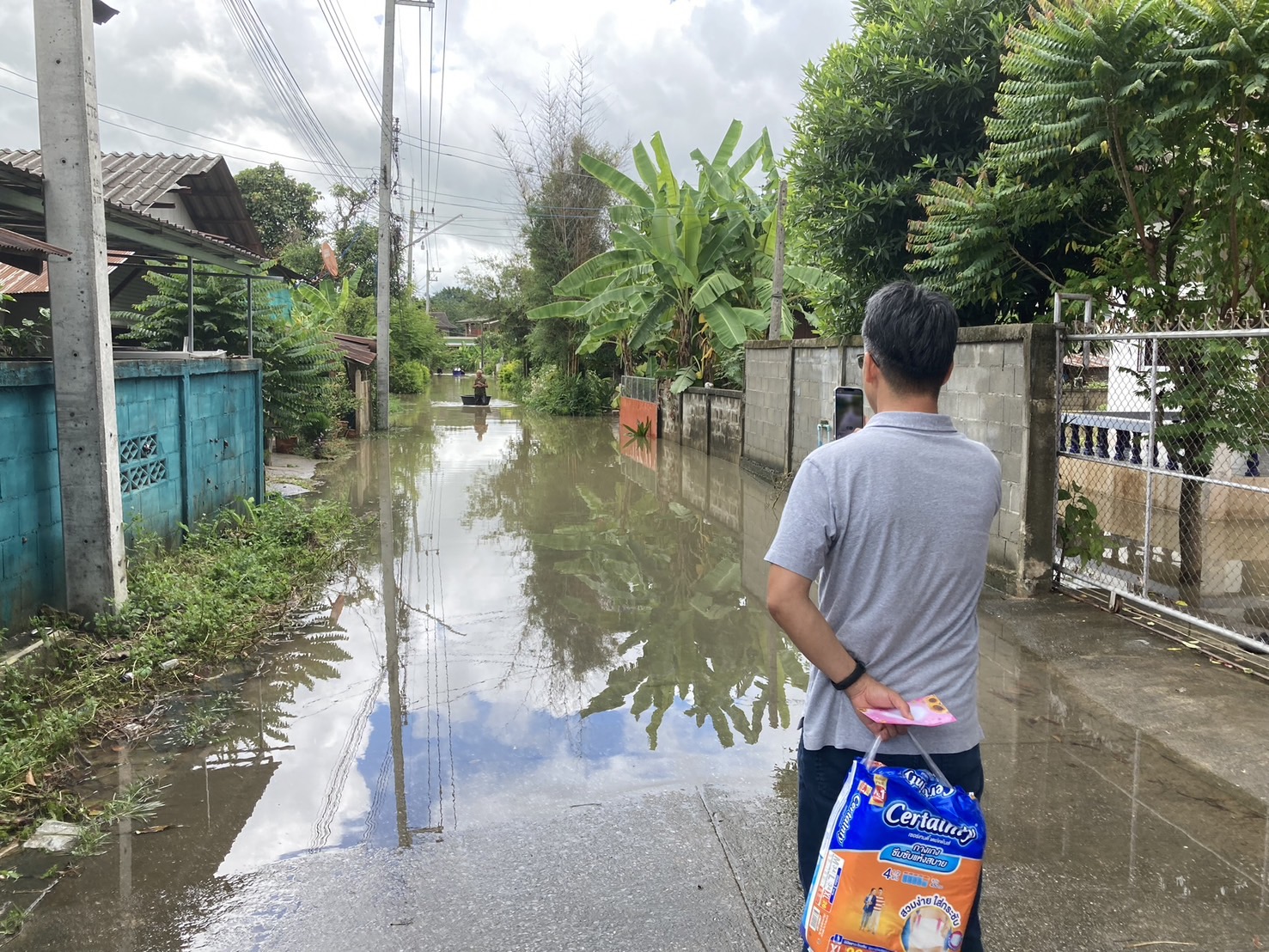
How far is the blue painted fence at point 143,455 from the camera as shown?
570cm

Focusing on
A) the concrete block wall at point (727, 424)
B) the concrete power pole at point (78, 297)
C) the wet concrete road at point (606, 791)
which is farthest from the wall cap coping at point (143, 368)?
the concrete block wall at point (727, 424)

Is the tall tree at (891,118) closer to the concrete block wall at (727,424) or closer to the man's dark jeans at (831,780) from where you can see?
the concrete block wall at (727,424)

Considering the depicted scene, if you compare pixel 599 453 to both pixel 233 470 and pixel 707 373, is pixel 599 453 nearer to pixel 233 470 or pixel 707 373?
pixel 707 373

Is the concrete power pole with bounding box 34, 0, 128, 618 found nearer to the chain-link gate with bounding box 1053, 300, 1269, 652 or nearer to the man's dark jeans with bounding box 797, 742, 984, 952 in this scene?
the man's dark jeans with bounding box 797, 742, 984, 952

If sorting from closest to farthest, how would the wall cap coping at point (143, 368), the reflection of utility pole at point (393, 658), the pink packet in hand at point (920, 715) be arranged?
the pink packet in hand at point (920, 715)
the reflection of utility pole at point (393, 658)
the wall cap coping at point (143, 368)

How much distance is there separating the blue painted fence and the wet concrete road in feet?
4.81

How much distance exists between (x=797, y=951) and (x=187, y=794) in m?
2.70

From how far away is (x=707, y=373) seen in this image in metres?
20.6

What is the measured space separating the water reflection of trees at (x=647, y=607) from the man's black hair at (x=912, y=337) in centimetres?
304

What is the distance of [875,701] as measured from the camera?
2.06 metres

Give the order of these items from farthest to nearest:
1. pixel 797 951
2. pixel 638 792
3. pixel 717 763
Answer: pixel 717 763
pixel 638 792
pixel 797 951

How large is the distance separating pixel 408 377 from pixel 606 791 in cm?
3943

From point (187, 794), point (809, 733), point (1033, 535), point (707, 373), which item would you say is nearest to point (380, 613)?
point (187, 794)

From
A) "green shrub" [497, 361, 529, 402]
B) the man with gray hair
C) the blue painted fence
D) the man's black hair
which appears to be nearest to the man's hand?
the man with gray hair
